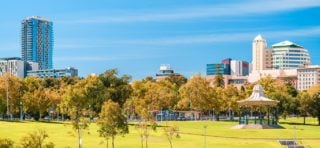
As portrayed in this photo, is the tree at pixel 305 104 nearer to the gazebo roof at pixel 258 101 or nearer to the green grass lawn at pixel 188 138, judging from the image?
the gazebo roof at pixel 258 101

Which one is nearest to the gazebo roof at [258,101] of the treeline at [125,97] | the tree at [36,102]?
the treeline at [125,97]

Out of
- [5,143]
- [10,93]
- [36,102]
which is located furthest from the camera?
[10,93]

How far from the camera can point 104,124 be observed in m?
68.8

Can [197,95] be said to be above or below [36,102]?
above

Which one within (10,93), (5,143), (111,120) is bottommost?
(5,143)

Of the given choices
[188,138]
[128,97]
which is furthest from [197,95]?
[188,138]

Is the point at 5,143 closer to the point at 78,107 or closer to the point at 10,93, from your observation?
the point at 78,107

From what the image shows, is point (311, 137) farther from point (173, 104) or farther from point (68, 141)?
point (173, 104)

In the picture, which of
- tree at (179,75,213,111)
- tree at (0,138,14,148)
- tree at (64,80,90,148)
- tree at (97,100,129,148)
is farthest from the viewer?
tree at (179,75,213,111)

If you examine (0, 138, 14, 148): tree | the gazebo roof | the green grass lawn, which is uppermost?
the gazebo roof

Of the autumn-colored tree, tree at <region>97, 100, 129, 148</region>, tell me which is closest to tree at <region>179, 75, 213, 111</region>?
the autumn-colored tree

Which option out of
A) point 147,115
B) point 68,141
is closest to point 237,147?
point 147,115

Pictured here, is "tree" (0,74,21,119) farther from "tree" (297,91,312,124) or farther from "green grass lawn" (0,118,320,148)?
"tree" (297,91,312,124)

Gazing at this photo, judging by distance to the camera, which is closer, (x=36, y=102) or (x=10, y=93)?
(x=36, y=102)
